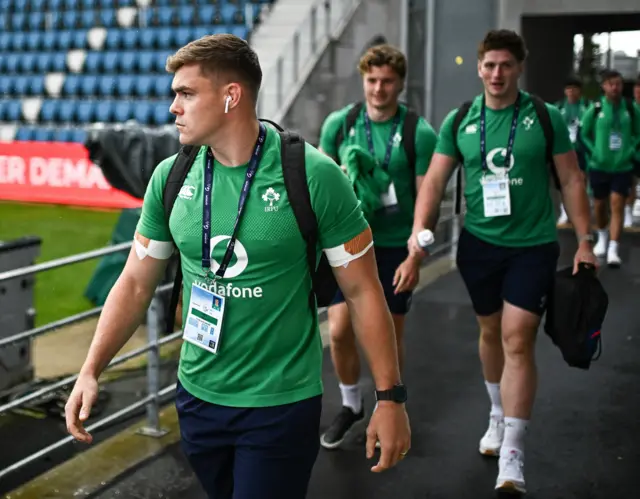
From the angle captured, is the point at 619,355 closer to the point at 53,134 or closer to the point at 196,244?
the point at 196,244

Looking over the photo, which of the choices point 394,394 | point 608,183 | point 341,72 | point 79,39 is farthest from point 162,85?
point 394,394

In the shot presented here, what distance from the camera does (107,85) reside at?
50.6ft

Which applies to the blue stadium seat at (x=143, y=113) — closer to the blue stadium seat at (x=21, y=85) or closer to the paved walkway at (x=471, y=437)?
the blue stadium seat at (x=21, y=85)

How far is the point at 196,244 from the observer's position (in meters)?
2.27

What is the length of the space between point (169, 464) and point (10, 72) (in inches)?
562

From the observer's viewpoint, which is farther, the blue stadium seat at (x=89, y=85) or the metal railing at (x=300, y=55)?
the blue stadium seat at (x=89, y=85)

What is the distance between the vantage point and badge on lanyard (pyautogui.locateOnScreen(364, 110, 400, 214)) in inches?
165

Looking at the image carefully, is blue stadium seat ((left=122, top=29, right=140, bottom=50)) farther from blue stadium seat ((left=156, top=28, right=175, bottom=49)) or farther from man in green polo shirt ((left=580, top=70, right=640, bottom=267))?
man in green polo shirt ((left=580, top=70, right=640, bottom=267))

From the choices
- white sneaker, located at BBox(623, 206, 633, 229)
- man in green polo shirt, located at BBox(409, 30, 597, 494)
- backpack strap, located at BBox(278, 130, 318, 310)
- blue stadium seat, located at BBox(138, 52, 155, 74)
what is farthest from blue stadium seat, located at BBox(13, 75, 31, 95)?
backpack strap, located at BBox(278, 130, 318, 310)

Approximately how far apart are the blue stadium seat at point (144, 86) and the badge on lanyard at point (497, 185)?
11.7m

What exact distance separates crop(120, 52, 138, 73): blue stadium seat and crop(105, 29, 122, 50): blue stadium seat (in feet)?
1.34

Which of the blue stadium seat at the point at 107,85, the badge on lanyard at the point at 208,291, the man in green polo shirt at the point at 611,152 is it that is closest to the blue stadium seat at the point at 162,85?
the blue stadium seat at the point at 107,85

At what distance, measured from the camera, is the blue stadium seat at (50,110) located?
51.9ft

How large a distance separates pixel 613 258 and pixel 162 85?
330 inches
